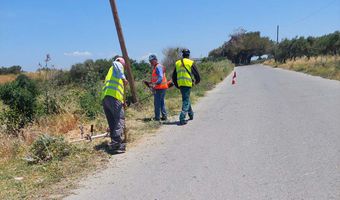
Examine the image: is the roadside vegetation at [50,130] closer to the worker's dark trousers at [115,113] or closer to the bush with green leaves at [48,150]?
the bush with green leaves at [48,150]

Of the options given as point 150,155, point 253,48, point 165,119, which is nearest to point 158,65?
point 165,119

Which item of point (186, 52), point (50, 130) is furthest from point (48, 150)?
point (186, 52)

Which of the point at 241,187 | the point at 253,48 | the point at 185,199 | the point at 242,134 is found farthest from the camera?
the point at 253,48

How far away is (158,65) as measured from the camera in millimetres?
10508

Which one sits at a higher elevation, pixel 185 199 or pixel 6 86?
pixel 6 86

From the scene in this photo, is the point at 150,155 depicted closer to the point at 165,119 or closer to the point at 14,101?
the point at 165,119

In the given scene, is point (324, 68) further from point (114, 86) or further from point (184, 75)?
point (114, 86)

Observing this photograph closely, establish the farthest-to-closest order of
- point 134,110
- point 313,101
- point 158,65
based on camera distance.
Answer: point 313,101
point 134,110
point 158,65

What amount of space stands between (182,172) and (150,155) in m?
1.37

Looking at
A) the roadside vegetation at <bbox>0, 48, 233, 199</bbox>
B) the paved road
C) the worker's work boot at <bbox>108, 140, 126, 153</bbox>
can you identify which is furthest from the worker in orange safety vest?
the worker's work boot at <bbox>108, 140, 126, 153</bbox>

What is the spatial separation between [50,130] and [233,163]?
194 inches

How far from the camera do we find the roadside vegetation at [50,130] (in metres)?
5.97

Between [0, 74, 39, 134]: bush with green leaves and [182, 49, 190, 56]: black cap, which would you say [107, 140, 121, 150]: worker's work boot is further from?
[182, 49, 190, 56]: black cap

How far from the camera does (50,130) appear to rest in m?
9.63
